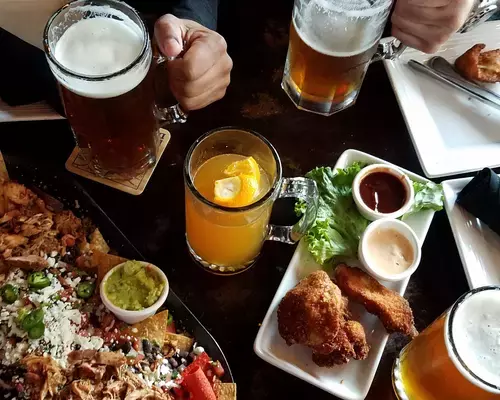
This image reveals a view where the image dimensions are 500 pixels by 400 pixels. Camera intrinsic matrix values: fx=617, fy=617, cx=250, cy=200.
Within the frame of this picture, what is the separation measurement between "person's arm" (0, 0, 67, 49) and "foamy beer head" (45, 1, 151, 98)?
257 mm

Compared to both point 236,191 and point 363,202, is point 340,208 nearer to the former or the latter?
point 363,202

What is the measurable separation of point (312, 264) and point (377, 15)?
621 mm

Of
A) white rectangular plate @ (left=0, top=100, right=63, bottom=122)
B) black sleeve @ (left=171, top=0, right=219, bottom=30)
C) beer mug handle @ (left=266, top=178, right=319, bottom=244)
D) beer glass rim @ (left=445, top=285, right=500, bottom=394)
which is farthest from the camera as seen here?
black sleeve @ (left=171, top=0, right=219, bottom=30)

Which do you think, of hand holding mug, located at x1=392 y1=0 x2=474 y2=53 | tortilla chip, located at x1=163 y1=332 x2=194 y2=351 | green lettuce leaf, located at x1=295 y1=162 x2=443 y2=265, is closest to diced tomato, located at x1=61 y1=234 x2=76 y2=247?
tortilla chip, located at x1=163 y1=332 x2=194 y2=351

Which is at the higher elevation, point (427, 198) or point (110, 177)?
point (427, 198)

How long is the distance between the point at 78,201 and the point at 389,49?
964mm

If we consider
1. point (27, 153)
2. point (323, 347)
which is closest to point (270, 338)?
point (323, 347)

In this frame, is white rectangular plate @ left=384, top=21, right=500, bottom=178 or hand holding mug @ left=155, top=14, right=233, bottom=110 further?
white rectangular plate @ left=384, top=21, right=500, bottom=178

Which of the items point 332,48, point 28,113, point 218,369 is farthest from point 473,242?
point 28,113

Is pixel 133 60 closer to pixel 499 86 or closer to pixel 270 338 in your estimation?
pixel 270 338

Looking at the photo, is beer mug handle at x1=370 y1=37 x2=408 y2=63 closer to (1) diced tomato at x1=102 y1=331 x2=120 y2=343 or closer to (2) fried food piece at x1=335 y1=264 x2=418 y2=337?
(2) fried food piece at x1=335 y1=264 x2=418 y2=337

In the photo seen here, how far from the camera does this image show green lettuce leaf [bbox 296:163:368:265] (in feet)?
4.88

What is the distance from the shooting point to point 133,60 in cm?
134

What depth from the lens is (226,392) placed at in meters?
1.30
